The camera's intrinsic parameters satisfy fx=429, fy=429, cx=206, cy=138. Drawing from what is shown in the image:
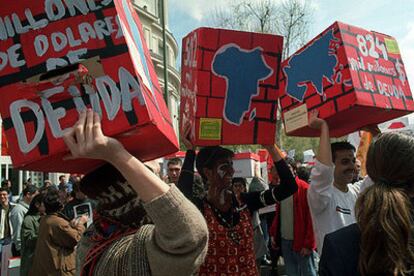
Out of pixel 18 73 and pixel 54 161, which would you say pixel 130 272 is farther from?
pixel 18 73

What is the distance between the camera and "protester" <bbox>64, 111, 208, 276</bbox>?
4.21ft

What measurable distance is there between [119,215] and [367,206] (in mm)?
884

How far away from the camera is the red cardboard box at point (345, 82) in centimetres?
289

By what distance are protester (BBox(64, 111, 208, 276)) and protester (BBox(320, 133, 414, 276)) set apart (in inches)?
20.4

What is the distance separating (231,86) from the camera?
9.75 ft

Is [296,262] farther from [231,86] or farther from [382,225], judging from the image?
[382,225]

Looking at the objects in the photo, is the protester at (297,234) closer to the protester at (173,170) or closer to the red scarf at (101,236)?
the protester at (173,170)

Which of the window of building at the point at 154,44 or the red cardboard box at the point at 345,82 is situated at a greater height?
the window of building at the point at 154,44

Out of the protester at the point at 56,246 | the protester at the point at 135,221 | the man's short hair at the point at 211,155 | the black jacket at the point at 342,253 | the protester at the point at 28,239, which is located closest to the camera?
the protester at the point at 135,221

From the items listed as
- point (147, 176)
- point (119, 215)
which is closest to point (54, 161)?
point (119, 215)

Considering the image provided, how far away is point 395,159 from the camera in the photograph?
59.7 inches

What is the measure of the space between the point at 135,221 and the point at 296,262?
452 centimetres

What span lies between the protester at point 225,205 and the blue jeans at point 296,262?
2.67 m

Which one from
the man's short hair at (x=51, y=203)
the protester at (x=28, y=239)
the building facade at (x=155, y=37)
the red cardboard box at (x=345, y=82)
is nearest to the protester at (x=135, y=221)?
the red cardboard box at (x=345, y=82)
